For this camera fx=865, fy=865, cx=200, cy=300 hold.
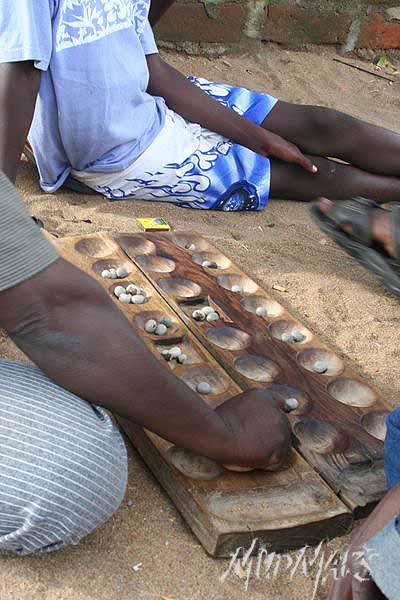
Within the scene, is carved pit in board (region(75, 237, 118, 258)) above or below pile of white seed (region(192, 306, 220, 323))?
below

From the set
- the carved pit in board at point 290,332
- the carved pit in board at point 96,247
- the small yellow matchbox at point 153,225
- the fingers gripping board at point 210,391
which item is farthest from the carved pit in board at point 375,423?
the small yellow matchbox at point 153,225

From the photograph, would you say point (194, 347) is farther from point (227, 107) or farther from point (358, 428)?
point (227, 107)

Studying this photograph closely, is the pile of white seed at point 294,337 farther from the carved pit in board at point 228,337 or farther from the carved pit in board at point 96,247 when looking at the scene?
the carved pit in board at point 96,247

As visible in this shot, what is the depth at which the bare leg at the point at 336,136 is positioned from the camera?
3.43 meters

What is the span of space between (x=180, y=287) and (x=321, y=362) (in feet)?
1.61

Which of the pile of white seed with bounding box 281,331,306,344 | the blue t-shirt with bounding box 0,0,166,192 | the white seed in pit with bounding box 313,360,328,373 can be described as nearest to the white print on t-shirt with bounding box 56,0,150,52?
the blue t-shirt with bounding box 0,0,166,192

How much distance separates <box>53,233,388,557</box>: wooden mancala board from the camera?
1775 mm

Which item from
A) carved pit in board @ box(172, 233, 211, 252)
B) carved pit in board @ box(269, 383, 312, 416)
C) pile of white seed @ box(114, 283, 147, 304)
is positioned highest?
carved pit in board @ box(269, 383, 312, 416)

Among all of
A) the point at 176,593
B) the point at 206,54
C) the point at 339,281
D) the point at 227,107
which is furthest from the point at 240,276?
the point at 206,54

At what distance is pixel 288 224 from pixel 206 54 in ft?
5.58

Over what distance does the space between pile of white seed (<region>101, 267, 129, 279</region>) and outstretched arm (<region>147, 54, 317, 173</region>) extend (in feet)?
3.16

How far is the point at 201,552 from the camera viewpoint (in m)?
1.76

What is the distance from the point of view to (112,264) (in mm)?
2584

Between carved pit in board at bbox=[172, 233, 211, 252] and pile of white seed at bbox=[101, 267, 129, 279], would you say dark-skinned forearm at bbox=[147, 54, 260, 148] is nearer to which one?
carved pit in board at bbox=[172, 233, 211, 252]
